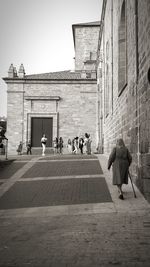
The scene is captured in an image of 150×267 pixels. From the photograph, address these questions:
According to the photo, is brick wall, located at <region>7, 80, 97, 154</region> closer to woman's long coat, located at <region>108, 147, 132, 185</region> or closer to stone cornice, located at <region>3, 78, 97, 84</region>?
stone cornice, located at <region>3, 78, 97, 84</region>

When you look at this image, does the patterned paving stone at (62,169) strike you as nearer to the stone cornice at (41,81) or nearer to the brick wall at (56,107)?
the brick wall at (56,107)

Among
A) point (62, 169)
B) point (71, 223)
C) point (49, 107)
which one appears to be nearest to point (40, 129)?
point (49, 107)

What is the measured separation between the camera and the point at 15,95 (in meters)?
30.6

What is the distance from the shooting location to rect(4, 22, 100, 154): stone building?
98.9 feet

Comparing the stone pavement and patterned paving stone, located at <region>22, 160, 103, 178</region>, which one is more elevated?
patterned paving stone, located at <region>22, 160, 103, 178</region>

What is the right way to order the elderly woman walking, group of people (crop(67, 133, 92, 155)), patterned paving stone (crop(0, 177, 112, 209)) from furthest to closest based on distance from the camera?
group of people (crop(67, 133, 92, 155)), the elderly woman walking, patterned paving stone (crop(0, 177, 112, 209))

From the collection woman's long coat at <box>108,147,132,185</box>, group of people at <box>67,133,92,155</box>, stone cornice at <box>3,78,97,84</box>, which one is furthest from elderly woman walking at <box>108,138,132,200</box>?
stone cornice at <box>3,78,97,84</box>

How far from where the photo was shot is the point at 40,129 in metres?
30.4

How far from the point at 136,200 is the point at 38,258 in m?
4.12

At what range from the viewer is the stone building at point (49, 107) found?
98.9ft

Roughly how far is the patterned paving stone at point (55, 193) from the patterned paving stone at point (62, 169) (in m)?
A: 1.35

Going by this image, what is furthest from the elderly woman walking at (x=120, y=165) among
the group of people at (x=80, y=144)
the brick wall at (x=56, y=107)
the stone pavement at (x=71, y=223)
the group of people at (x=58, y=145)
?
the brick wall at (x=56, y=107)

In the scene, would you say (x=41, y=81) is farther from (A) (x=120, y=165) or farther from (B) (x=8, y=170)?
(A) (x=120, y=165)

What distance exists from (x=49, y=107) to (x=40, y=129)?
8.13ft
